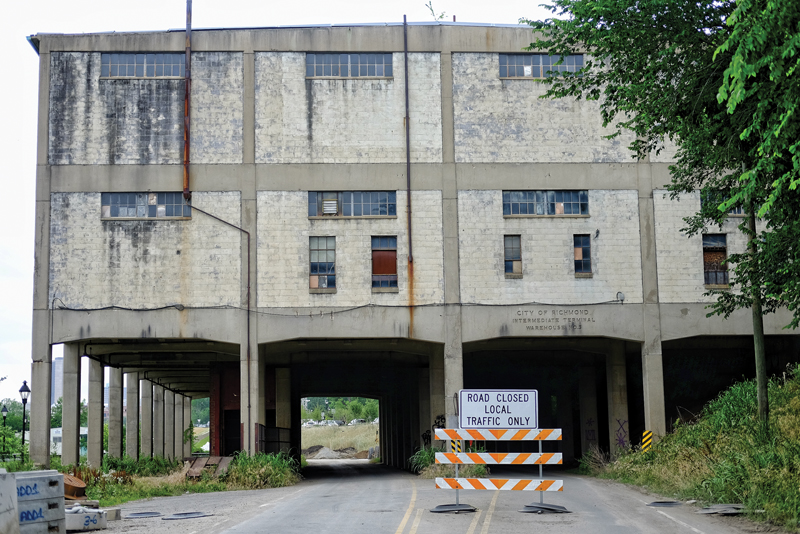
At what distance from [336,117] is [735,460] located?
63.5ft

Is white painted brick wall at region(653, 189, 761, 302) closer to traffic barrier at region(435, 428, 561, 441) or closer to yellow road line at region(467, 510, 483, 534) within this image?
traffic barrier at region(435, 428, 561, 441)

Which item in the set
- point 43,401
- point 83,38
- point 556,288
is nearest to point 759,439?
point 556,288

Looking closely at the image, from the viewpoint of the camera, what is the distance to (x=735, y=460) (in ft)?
63.1

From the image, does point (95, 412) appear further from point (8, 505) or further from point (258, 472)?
point (8, 505)

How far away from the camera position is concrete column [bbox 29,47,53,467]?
3128 cm

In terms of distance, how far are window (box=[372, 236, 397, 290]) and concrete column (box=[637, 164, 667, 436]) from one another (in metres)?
9.14

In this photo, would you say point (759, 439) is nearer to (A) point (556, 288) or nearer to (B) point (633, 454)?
(B) point (633, 454)

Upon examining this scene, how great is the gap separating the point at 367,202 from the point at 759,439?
16.9 metres

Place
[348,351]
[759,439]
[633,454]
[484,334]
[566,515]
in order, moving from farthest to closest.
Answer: [348,351]
[484,334]
[633,454]
[759,439]
[566,515]

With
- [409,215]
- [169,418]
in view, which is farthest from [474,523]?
[169,418]

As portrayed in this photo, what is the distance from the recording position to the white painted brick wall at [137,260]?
31.9m

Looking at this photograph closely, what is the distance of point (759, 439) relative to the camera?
20516 mm

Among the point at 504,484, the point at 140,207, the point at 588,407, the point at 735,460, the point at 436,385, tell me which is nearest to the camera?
the point at 504,484

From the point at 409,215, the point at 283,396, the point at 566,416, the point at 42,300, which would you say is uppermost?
the point at 409,215
